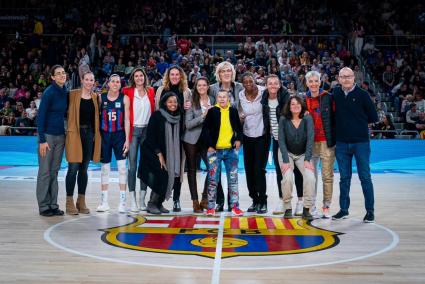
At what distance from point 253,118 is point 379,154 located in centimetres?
607

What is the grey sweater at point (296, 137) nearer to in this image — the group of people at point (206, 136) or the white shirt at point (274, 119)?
the group of people at point (206, 136)

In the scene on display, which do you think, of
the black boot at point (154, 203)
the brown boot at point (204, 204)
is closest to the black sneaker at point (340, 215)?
the brown boot at point (204, 204)

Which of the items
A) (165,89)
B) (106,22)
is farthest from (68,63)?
(165,89)

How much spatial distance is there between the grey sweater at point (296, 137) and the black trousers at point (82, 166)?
85.5 inches

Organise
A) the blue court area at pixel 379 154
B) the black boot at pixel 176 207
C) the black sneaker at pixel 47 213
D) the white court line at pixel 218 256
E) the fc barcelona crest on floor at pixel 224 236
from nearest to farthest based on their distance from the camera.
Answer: the white court line at pixel 218 256 → the fc barcelona crest on floor at pixel 224 236 → the black sneaker at pixel 47 213 → the black boot at pixel 176 207 → the blue court area at pixel 379 154

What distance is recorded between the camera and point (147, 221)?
21.6 feet

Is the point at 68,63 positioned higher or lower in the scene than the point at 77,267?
higher

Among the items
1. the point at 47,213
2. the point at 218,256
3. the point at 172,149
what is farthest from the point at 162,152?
the point at 218,256

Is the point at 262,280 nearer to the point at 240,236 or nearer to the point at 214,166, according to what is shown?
the point at 240,236

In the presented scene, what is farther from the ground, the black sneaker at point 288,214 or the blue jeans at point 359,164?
the blue jeans at point 359,164

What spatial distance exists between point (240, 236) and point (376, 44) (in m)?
15.1

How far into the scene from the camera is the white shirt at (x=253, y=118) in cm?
712

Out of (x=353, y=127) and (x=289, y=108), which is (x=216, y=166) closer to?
(x=289, y=108)

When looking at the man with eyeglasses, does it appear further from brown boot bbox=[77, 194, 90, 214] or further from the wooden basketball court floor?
brown boot bbox=[77, 194, 90, 214]
